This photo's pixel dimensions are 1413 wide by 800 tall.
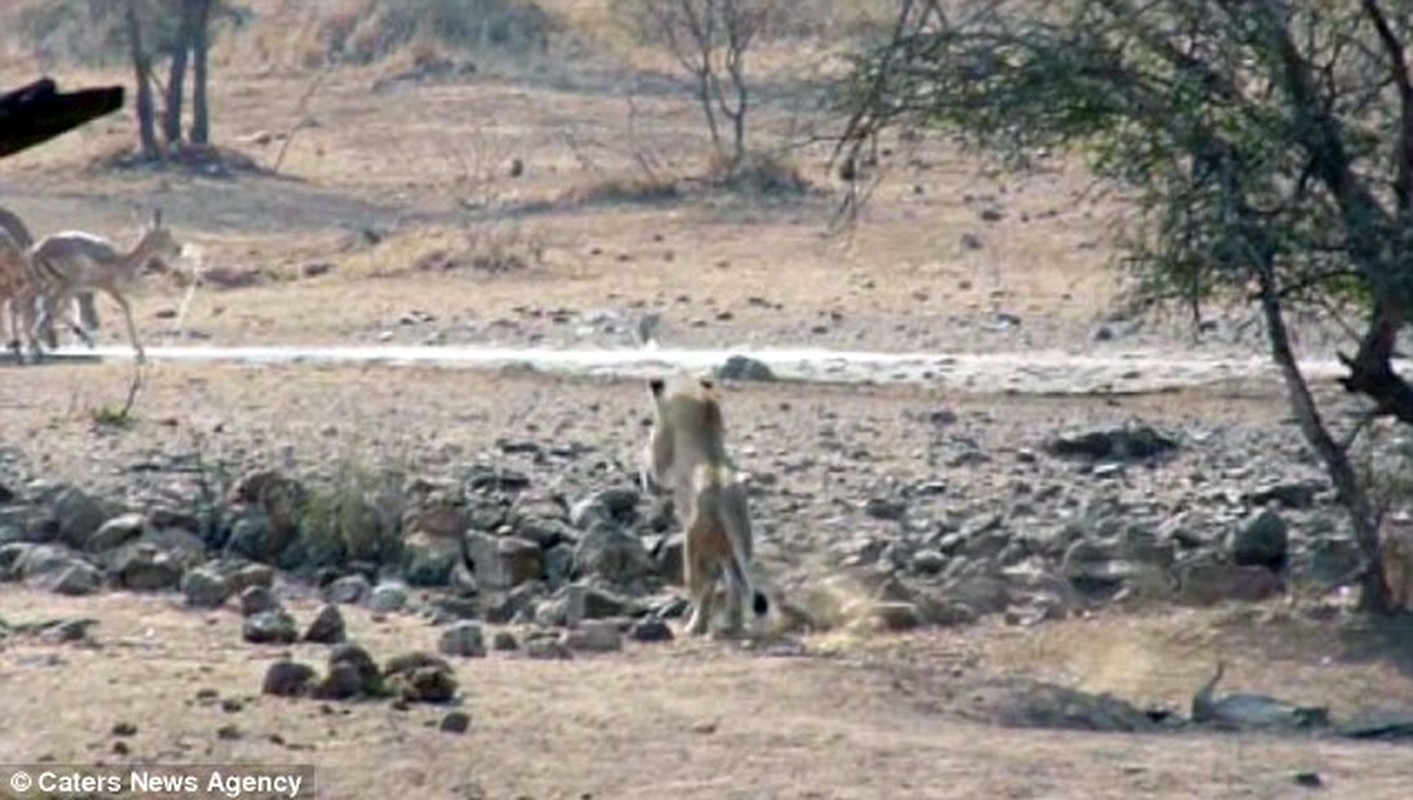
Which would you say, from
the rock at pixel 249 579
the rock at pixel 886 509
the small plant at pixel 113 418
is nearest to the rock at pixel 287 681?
the rock at pixel 249 579

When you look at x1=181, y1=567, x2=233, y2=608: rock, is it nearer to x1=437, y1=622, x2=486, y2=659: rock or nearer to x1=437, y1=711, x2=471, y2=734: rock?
x1=437, y1=622, x2=486, y2=659: rock

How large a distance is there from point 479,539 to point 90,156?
994 inches

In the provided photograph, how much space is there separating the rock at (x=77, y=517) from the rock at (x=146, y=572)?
117 centimetres

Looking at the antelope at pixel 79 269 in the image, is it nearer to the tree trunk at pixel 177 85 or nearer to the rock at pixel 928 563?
the rock at pixel 928 563

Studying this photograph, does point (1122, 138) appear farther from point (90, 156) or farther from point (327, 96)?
point (327, 96)

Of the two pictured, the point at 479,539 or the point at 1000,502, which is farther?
the point at 1000,502

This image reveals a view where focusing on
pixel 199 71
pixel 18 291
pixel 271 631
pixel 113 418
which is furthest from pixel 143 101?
pixel 271 631

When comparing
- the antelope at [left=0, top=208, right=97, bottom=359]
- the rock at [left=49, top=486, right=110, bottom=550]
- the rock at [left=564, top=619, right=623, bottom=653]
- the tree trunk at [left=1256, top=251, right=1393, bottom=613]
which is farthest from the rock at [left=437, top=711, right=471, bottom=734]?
the antelope at [left=0, top=208, right=97, bottom=359]

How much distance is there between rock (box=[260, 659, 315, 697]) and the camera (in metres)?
12.4

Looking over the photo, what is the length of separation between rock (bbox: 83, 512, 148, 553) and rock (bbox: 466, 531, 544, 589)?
4.96ft

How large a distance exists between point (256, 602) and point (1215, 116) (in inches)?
166

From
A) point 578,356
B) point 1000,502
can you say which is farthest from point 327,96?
point 1000,502

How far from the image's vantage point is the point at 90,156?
42031 mm

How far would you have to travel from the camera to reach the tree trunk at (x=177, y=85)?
42.5 metres
